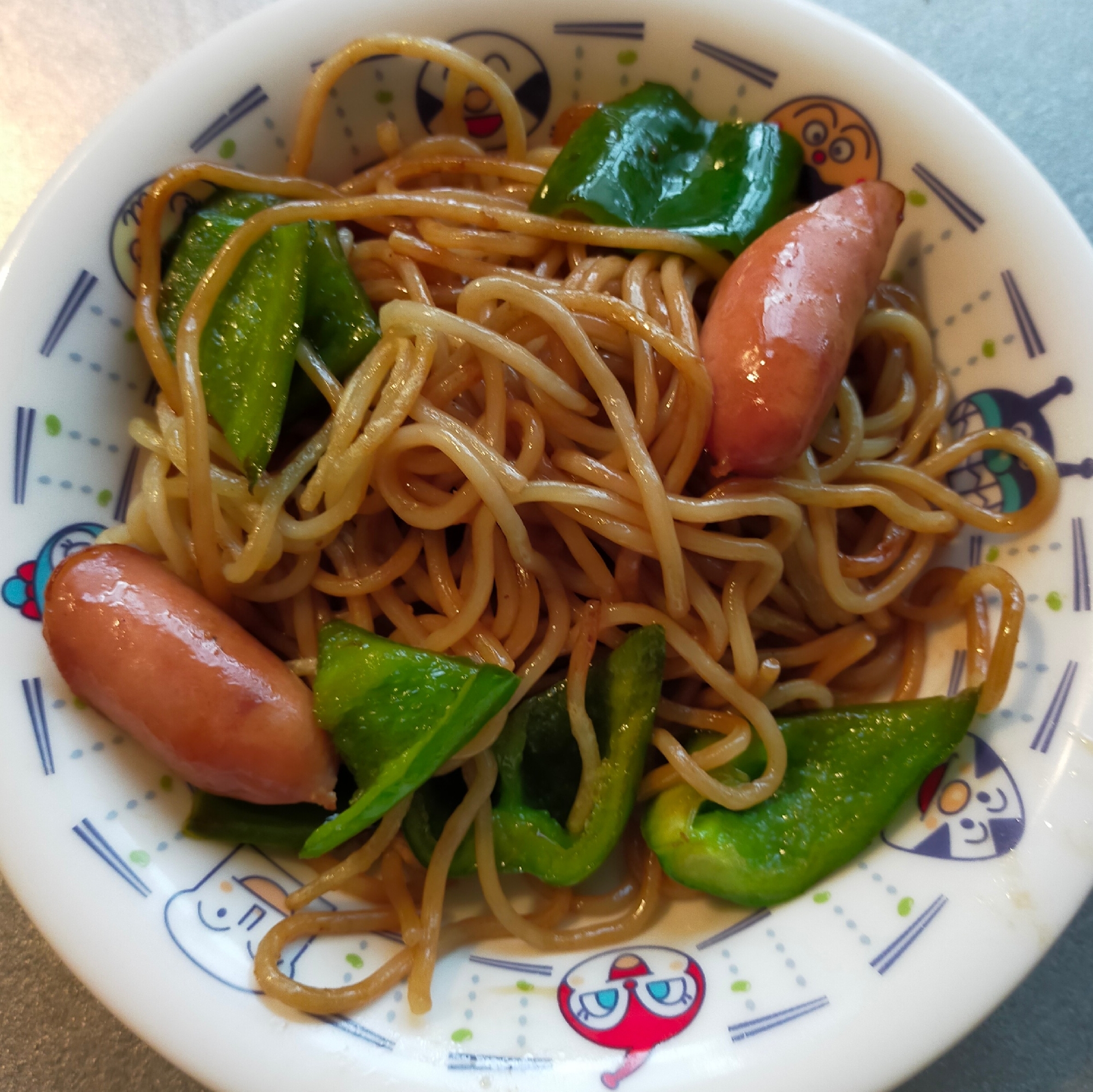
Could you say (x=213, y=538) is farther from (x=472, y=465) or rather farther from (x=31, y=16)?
(x=31, y=16)

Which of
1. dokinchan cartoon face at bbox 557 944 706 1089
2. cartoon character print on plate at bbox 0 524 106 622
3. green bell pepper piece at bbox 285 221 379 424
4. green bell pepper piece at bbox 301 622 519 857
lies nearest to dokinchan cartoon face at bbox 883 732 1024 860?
dokinchan cartoon face at bbox 557 944 706 1089

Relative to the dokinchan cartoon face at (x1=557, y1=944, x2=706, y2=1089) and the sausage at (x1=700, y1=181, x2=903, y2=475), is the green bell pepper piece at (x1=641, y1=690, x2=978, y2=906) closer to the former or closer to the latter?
the dokinchan cartoon face at (x1=557, y1=944, x2=706, y2=1089)

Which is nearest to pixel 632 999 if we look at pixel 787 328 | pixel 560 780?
pixel 560 780

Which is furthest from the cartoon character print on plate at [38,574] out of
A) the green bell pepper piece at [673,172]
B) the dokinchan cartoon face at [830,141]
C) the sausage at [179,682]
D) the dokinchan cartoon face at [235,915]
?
the dokinchan cartoon face at [830,141]

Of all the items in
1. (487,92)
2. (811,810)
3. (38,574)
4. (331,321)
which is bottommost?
(38,574)

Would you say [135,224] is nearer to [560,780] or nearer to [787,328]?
[787,328]

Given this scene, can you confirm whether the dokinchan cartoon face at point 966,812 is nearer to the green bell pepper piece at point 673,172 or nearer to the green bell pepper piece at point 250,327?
the green bell pepper piece at point 673,172
